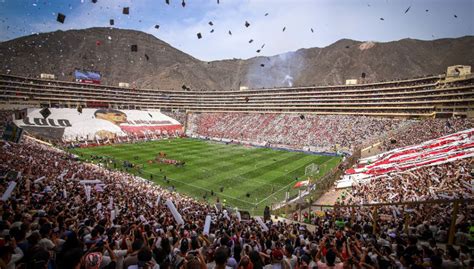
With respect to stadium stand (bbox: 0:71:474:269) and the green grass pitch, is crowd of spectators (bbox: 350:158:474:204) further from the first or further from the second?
the green grass pitch

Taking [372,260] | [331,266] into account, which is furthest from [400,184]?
[331,266]

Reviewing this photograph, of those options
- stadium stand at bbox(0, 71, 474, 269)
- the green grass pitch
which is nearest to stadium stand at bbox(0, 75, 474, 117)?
stadium stand at bbox(0, 71, 474, 269)

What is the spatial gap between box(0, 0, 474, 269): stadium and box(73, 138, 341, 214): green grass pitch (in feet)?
0.91

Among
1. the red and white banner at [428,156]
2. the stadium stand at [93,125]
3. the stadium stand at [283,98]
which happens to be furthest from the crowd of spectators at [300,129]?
the red and white banner at [428,156]

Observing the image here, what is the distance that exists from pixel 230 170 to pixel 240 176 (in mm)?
3173

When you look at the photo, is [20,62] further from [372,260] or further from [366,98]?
[372,260]

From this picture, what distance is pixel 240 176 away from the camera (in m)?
33.5

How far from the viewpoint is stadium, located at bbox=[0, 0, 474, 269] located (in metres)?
5.46

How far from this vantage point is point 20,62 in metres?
182

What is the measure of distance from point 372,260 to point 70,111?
73.4 meters

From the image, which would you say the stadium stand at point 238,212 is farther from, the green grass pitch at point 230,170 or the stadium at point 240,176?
the green grass pitch at point 230,170

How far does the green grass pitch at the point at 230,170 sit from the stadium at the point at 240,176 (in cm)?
28

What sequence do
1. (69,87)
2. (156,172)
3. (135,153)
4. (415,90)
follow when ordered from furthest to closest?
(69,87) → (415,90) → (135,153) → (156,172)

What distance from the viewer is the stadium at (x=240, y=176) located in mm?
5457
